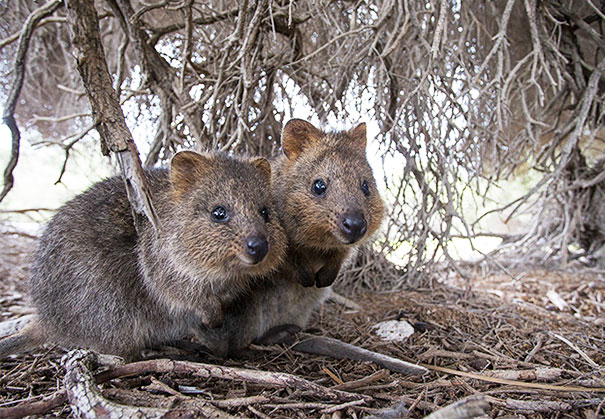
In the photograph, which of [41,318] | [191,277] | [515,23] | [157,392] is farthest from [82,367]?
[515,23]

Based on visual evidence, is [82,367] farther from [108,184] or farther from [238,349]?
[108,184]

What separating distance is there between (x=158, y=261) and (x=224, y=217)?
626 millimetres

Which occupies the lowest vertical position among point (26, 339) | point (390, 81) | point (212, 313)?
point (26, 339)

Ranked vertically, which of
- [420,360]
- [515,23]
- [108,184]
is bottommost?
[420,360]

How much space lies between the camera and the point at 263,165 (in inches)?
125

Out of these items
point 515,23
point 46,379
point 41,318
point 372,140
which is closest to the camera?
point 46,379

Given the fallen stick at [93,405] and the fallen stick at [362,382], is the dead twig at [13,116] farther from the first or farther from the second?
the fallen stick at [362,382]

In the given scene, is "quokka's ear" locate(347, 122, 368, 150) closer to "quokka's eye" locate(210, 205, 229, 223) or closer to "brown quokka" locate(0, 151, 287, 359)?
"brown quokka" locate(0, 151, 287, 359)

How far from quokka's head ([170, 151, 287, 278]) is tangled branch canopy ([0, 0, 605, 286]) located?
2.27 ft

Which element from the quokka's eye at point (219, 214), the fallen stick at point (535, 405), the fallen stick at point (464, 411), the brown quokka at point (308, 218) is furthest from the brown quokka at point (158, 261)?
the fallen stick at point (535, 405)

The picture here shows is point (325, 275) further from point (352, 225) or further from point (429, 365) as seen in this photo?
point (429, 365)

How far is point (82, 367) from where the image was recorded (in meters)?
2.26

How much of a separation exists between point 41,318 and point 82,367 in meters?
1.18

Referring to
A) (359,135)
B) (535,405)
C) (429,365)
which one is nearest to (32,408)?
(429,365)
